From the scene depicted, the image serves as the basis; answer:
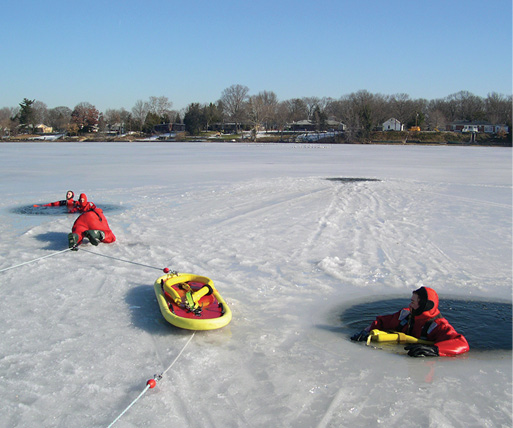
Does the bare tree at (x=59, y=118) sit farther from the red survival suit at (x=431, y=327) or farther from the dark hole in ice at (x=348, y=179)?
the red survival suit at (x=431, y=327)

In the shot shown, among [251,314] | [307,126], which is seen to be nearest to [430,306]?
[251,314]

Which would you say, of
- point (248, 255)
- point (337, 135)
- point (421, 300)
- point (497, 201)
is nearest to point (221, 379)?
point (421, 300)

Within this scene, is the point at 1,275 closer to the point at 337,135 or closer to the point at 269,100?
the point at 337,135

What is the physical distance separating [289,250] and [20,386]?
5024 millimetres

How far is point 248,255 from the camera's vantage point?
7977 millimetres

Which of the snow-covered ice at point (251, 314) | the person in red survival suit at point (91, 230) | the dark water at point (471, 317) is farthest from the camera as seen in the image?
the person in red survival suit at point (91, 230)

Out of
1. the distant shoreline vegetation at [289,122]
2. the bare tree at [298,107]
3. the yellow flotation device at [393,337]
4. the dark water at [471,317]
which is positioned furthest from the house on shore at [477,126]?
the yellow flotation device at [393,337]

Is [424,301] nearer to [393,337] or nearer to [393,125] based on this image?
[393,337]

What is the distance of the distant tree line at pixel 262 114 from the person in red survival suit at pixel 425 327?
214 ft

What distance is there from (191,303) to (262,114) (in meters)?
77.1

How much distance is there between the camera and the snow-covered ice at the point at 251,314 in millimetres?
3803

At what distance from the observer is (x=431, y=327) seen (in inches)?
193

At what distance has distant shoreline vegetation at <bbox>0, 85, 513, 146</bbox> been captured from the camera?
68.9m

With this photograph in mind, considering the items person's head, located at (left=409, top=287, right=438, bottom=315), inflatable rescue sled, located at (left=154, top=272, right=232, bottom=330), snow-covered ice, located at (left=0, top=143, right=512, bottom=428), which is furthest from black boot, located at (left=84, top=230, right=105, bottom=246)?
person's head, located at (left=409, top=287, right=438, bottom=315)
